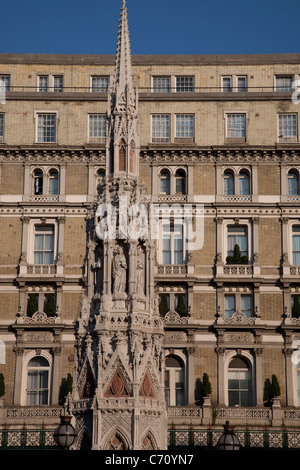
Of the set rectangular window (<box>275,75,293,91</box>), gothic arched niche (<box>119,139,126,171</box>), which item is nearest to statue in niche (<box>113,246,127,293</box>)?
gothic arched niche (<box>119,139,126,171</box>)

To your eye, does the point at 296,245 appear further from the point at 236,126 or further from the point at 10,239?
the point at 10,239

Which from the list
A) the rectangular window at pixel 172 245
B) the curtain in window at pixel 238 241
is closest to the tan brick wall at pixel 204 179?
the rectangular window at pixel 172 245

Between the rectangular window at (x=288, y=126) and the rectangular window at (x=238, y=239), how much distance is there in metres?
7.84

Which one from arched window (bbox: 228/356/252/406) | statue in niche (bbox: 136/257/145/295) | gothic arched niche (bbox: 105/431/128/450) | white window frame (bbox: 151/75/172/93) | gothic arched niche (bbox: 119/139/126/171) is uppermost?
white window frame (bbox: 151/75/172/93)

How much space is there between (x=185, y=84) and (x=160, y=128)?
17.9 ft

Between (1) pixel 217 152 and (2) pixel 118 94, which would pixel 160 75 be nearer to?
(1) pixel 217 152

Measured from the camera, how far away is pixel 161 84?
7325cm

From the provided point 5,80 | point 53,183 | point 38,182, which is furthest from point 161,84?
point 38,182

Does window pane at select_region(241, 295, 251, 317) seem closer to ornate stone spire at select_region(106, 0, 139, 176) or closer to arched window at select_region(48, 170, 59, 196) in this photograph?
arched window at select_region(48, 170, 59, 196)

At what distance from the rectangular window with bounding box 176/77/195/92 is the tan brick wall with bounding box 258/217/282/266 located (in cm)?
1256

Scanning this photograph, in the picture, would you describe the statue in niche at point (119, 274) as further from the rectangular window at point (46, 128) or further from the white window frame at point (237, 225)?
the rectangular window at point (46, 128)

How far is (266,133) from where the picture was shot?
A: 229 feet

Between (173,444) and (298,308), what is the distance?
2182 cm

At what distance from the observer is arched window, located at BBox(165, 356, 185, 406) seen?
64.4 metres
